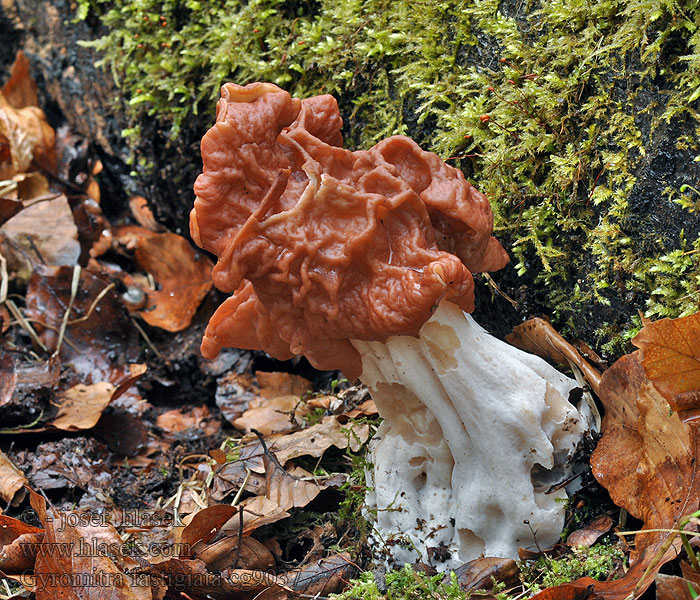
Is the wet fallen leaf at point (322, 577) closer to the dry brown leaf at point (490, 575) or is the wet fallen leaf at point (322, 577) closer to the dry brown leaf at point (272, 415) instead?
the dry brown leaf at point (490, 575)

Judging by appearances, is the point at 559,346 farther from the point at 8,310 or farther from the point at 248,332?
the point at 8,310

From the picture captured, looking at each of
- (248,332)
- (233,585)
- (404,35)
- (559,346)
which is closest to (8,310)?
(248,332)

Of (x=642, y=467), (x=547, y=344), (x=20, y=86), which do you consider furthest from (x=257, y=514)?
(x=20, y=86)

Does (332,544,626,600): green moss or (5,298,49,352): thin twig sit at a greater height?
(332,544,626,600): green moss

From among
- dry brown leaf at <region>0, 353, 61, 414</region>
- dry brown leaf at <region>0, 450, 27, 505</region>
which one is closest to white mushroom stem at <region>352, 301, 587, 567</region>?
dry brown leaf at <region>0, 450, 27, 505</region>

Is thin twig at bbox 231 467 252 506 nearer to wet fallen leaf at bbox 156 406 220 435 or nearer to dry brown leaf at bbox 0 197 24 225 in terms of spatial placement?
wet fallen leaf at bbox 156 406 220 435

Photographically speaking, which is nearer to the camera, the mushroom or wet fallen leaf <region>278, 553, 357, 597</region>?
the mushroom
